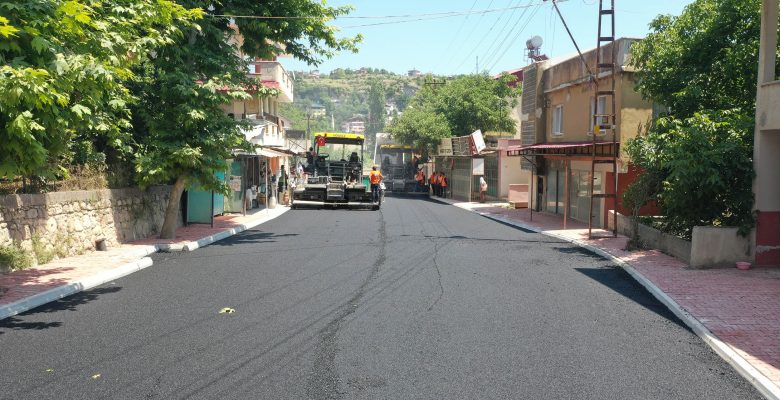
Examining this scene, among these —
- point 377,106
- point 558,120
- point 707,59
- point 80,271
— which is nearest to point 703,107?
point 707,59

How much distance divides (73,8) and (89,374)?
15.2 ft

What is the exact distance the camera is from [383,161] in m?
55.1

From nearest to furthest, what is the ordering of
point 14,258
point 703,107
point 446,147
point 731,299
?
1. point 731,299
2. point 14,258
3. point 703,107
4. point 446,147

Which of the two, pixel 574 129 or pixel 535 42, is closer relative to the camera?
pixel 574 129

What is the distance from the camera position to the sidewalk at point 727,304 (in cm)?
Answer: 682

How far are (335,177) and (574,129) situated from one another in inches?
445

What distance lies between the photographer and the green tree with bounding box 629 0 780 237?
13258 mm

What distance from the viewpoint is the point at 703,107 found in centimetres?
1634

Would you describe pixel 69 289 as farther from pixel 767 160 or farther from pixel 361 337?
pixel 767 160

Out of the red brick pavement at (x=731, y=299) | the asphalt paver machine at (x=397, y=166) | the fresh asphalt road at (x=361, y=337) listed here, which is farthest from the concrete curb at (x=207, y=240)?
the asphalt paver machine at (x=397, y=166)

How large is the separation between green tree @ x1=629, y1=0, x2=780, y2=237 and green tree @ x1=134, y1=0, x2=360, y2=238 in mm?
9210

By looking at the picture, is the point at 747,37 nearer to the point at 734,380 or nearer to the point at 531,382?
the point at 734,380

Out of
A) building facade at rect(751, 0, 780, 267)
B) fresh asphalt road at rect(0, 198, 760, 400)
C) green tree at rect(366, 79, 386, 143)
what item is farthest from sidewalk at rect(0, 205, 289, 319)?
green tree at rect(366, 79, 386, 143)

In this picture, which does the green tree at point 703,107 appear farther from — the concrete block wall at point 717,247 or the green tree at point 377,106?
the green tree at point 377,106
